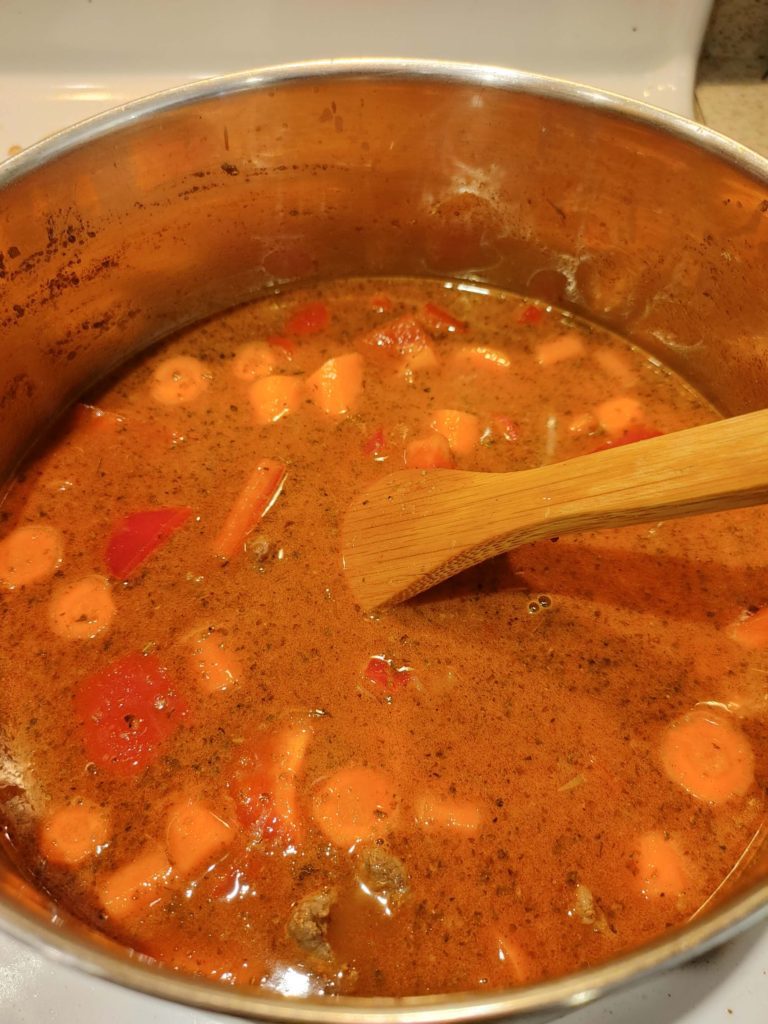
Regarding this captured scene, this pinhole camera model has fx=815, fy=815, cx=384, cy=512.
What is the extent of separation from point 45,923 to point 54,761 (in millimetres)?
504

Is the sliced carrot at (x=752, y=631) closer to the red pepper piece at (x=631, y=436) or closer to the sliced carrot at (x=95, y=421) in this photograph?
the red pepper piece at (x=631, y=436)

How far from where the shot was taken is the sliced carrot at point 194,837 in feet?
4.04

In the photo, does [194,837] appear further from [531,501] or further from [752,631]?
[752,631]

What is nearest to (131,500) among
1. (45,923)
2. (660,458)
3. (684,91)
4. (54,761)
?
(54,761)

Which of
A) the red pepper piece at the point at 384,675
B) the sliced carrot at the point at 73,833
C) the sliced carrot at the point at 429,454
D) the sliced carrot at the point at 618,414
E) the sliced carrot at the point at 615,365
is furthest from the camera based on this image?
the sliced carrot at the point at 615,365

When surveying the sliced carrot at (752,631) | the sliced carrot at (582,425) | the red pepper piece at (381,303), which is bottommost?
A: the sliced carrot at (752,631)

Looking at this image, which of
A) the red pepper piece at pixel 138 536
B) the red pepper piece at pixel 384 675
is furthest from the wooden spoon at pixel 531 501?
the red pepper piece at pixel 138 536

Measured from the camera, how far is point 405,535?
1406 millimetres

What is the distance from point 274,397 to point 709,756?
3.59 ft

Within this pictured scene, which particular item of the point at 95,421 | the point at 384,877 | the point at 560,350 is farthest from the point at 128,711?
the point at 560,350

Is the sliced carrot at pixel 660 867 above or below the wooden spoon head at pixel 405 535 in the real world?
below

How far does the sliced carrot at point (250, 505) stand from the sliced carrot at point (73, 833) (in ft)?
1.63

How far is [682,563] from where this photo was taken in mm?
1565

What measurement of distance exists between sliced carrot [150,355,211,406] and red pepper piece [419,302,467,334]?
526 millimetres
